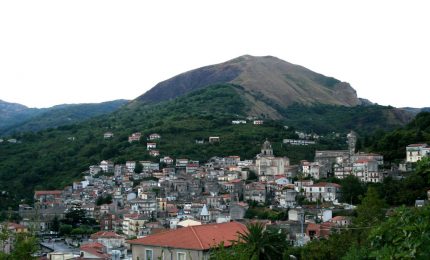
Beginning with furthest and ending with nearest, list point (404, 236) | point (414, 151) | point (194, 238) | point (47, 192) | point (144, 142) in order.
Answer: point (144, 142) → point (47, 192) → point (414, 151) → point (194, 238) → point (404, 236)

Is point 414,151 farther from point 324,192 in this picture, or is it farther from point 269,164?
point 269,164

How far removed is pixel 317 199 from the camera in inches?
2216

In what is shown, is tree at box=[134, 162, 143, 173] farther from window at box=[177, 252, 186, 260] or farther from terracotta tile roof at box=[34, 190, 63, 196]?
window at box=[177, 252, 186, 260]

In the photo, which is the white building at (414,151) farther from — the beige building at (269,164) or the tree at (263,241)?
the tree at (263,241)

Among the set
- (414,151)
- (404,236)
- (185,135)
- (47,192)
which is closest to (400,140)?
(414,151)

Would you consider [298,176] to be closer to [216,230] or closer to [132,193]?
[132,193]

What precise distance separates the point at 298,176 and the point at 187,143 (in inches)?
1121

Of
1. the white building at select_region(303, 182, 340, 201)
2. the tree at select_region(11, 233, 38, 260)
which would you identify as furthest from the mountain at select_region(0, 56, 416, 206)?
the tree at select_region(11, 233, 38, 260)

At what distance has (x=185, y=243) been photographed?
53.9 feet

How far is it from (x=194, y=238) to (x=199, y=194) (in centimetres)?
5566

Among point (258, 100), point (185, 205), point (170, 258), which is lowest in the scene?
point (185, 205)

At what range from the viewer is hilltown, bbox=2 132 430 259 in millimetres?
49375

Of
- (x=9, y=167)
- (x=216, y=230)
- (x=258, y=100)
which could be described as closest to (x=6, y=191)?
(x=9, y=167)

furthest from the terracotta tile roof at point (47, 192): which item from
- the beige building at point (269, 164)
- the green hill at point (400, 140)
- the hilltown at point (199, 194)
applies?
the green hill at point (400, 140)
